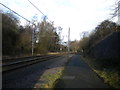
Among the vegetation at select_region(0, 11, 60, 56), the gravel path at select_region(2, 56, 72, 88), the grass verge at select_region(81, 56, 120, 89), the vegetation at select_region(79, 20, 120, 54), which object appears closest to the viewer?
the gravel path at select_region(2, 56, 72, 88)

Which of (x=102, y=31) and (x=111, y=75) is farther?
(x=102, y=31)

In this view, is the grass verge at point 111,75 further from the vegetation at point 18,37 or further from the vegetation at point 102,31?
the vegetation at point 18,37

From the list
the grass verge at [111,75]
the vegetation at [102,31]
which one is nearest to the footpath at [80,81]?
the grass verge at [111,75]

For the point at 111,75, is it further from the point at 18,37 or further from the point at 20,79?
the point at 18,37

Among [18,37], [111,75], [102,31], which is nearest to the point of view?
[111,75]

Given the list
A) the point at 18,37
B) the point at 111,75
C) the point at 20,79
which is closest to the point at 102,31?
the point at 18,37

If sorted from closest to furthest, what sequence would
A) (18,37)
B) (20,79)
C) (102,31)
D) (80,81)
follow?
(80,81)
(20,79)
(102,31)
(18,37)

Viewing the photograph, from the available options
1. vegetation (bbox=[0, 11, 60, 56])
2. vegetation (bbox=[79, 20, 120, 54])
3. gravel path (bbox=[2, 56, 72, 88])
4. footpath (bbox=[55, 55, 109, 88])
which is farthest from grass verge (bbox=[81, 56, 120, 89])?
vegetation (bbox=[0, 11, 60, 56])

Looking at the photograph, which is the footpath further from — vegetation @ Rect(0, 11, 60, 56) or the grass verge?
vegetation @ Rect(0, 11, 60, 56)

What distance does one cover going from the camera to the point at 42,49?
79.8 metres

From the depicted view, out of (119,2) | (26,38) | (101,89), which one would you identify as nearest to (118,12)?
(119,2)

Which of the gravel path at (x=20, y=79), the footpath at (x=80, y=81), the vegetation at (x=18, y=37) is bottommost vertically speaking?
the footpath at (x=80, y=81)

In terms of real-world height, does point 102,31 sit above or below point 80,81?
above

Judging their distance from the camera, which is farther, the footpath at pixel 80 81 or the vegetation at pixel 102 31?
the vegetation at pixel 102 31
